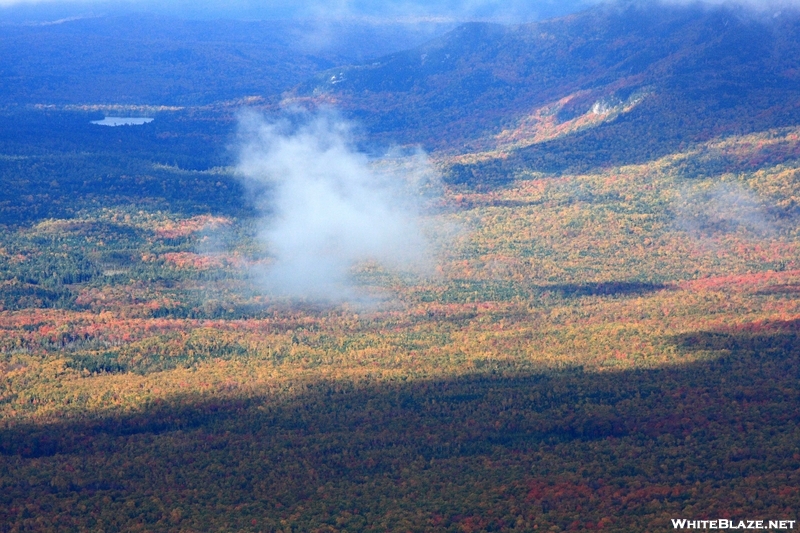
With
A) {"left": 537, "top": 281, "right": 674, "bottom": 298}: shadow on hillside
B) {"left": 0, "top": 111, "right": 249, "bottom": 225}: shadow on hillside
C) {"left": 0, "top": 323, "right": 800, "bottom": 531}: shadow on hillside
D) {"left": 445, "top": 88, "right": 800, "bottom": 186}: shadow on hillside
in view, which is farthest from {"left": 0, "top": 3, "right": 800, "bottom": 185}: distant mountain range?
{"left": 0, "top": 323, "right": 800, "bottom": 531}: shadow on hillside

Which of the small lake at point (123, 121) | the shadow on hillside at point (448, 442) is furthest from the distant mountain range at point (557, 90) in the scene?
the shadow on hillside at point (448, 442)

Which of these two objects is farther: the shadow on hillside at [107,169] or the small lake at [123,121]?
the small lake at [123,121]

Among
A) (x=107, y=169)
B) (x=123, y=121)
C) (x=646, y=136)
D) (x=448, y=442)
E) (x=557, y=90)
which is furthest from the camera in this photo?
(x=123, y=121)

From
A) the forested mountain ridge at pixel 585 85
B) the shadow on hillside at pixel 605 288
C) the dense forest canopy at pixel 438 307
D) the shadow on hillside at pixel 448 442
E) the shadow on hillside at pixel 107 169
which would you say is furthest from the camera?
the forested mountain ridge at pixel 585 85

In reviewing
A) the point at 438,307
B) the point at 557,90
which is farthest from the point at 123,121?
the point at 438,307

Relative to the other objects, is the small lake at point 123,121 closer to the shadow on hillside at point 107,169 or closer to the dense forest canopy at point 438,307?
the dense forest canopy at point 438,307

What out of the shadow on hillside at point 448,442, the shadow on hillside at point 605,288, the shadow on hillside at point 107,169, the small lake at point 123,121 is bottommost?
the shadow on hillside at point 448,442

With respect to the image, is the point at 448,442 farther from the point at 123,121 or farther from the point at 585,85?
the point at 123,121

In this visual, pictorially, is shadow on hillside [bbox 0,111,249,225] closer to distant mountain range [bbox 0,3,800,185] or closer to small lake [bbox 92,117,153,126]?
small lake [bbox 92,117,153,126]
